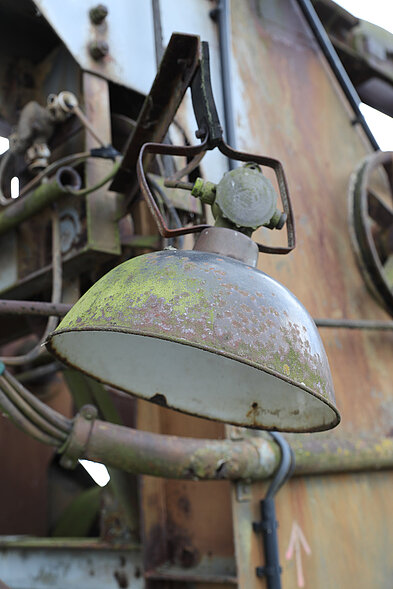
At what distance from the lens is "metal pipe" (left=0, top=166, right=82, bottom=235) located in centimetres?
242

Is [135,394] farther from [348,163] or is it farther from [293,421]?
[348,163]

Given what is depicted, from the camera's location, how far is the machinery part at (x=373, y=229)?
3010mm

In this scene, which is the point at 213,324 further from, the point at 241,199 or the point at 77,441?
the point at 77,441

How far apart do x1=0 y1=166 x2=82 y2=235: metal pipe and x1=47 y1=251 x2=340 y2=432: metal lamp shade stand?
113 cm

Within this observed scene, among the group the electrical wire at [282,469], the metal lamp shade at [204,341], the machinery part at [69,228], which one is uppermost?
the machinery part at [69,228]

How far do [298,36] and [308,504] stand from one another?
2.39m

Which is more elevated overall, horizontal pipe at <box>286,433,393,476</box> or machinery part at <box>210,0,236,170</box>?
machinery part at <box>210,0,236,170</box>

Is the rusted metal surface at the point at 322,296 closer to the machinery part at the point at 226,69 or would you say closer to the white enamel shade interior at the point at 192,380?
the machinery part at the point at 226,69

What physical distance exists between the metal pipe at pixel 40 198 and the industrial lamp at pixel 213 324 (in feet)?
3.46

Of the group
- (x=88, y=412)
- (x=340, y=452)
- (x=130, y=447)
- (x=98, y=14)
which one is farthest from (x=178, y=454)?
(x=98, y=14)

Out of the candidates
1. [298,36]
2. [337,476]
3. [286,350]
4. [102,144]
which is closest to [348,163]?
[298,36]

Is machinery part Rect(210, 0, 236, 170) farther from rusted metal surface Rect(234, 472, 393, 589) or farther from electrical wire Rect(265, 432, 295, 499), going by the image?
rusted metal surface Rect(234, 472, 393, 589)

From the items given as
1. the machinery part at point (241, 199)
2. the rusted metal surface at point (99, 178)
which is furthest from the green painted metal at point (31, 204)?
the machinery part at point (241, 199)

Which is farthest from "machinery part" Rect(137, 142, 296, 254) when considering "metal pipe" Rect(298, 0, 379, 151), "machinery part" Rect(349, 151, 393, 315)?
"metal pipe" Rect(298, 0, 379, 151)
